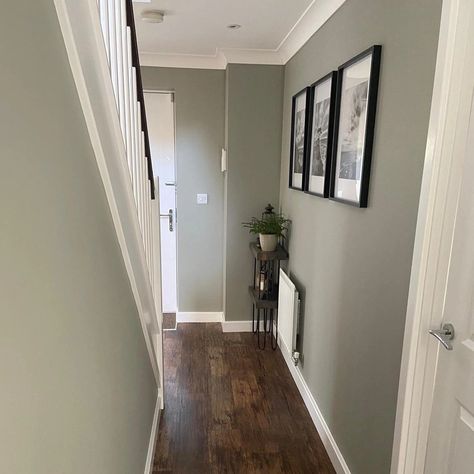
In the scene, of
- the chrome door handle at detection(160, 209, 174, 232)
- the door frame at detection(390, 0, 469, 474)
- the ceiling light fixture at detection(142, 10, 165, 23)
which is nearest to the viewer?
the door frame at detection(390, 0, 469, 474)

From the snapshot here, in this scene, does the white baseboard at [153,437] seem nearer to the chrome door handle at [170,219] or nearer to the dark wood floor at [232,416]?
the dark wood floor at [232,416]

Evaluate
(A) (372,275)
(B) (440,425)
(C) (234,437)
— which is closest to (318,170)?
(A) (372,275)

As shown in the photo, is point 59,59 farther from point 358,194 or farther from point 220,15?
point 220,15

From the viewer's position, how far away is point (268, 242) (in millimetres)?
3057

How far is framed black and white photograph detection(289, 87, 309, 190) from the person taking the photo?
2.49 meters

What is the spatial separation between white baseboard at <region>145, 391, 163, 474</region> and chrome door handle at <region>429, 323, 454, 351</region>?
4.60 feet

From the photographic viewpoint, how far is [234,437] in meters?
2.25

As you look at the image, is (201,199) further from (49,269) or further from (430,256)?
(49,269)

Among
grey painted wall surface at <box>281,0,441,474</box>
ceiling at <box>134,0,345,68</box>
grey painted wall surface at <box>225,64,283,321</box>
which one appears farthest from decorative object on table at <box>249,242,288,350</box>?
ceiling at <box>134,0,345,68</box>

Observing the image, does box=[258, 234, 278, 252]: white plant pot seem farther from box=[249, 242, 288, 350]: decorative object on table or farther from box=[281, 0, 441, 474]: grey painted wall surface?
box=[281, 0, 441, 474]: grey painted wall surface

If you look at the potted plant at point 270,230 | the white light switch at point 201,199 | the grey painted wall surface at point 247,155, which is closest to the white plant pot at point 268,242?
the potted plant at point 270,230

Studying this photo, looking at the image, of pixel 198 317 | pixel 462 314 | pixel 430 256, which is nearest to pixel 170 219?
pixel 198 317

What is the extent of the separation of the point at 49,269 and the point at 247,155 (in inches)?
106

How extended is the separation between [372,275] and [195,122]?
2313mm
